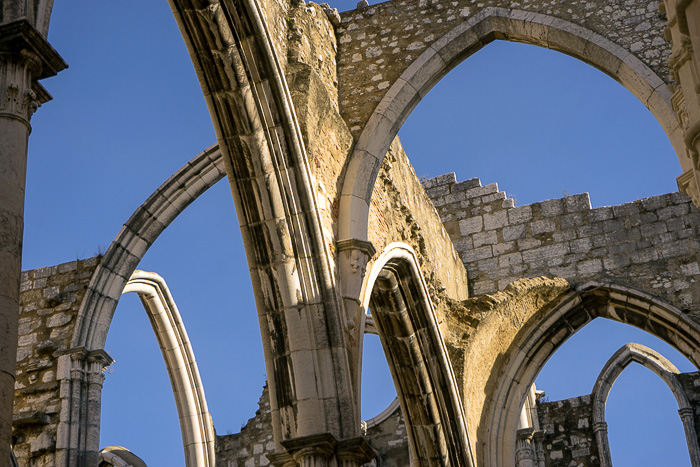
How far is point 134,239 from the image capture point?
881 cm

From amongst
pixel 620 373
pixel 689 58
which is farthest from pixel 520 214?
pixel 689 58

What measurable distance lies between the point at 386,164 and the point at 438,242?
177cm

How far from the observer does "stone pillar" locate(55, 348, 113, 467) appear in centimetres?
782

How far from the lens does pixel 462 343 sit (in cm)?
1010

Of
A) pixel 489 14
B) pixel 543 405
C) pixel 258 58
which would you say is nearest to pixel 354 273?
pixel 258 58

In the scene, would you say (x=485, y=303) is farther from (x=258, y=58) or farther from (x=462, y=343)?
(x=258, y=58)

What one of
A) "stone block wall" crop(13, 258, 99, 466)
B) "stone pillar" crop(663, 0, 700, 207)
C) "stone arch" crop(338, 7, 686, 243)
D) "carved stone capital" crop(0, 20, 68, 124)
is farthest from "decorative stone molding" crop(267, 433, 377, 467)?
"stone pillar" crop(663, 0, 700, 207)

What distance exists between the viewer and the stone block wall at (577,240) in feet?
35.3

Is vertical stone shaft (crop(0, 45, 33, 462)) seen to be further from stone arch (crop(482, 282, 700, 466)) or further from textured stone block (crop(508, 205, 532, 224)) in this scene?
textured stone block (crop(508, 205, 532, 224))

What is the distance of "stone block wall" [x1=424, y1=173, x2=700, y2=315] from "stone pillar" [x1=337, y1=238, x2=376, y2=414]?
14.5 ft

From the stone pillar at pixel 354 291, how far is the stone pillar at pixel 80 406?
247 cm

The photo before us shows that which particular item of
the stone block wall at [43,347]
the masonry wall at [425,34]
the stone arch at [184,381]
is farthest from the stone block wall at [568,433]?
the stone block wall at [43,347]

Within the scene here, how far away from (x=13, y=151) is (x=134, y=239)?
493 cm

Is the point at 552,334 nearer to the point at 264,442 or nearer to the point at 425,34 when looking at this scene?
the point at 264,442
